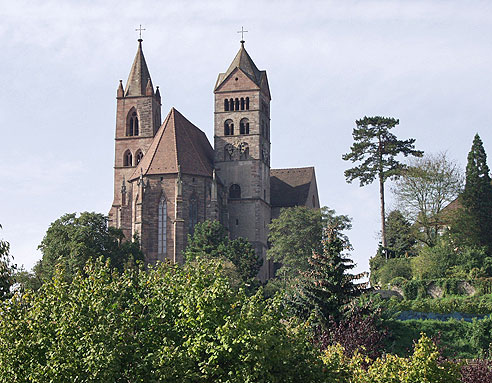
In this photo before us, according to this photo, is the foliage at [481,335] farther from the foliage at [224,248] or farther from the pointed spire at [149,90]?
the pointed spire at [149,90]

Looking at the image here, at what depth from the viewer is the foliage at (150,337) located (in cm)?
2686

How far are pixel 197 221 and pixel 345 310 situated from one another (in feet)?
130

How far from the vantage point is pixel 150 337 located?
94.3 ft

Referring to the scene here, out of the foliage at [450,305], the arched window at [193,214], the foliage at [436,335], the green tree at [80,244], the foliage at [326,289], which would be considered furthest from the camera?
the arched window at [193,214]

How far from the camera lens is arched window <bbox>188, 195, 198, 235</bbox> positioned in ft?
284

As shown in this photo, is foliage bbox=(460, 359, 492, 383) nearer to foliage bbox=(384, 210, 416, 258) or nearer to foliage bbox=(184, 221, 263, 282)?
foliage bbox=(384, 210, 416, 258)

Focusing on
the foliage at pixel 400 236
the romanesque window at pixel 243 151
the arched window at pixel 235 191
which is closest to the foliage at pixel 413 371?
the foliage at pixel 400 236

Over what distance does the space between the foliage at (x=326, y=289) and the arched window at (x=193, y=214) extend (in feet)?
118

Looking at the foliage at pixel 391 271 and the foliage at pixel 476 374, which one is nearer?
the foliage at pixel 476 374

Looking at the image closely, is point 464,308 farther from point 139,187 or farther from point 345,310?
point 139,187

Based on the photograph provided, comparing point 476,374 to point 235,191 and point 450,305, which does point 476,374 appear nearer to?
point 450,305

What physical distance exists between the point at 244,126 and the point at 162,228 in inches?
605

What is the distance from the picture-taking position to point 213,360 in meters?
27.3

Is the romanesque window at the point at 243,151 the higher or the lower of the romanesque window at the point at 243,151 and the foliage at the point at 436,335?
→ the higher
